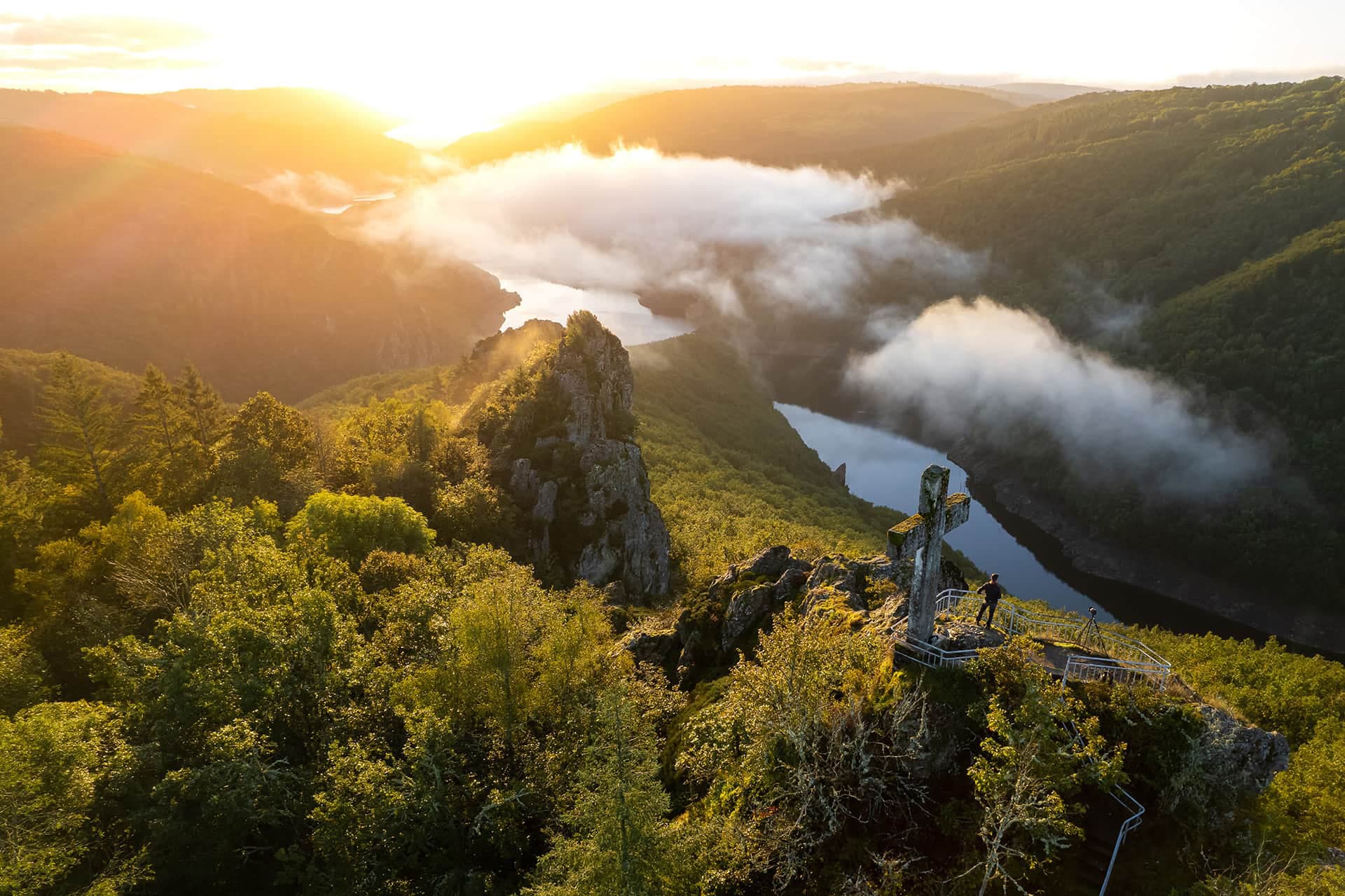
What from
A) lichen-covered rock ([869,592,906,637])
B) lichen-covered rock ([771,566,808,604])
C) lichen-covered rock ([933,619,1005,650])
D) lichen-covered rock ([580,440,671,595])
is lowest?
lichen-covered rock ([580,440,671,595])

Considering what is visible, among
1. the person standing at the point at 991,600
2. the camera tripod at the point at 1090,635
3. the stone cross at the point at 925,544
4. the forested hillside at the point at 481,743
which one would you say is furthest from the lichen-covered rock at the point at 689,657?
the camera tripod at the point at 1090,635

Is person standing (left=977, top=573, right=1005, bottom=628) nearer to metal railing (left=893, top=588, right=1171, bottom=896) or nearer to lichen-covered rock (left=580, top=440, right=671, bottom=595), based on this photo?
metal railing (left=893, top=588, right=1171, bottom=896)

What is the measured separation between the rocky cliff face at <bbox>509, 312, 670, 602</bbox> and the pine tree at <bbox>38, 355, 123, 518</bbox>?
95.0 ft

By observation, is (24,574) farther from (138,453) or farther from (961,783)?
(961,783)

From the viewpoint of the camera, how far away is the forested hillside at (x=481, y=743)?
61.2ft

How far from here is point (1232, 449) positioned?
16525 centimetres

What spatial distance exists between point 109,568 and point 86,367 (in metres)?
118

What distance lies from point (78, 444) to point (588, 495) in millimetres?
36698

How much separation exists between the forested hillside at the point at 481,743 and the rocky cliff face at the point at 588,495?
51.9 ft

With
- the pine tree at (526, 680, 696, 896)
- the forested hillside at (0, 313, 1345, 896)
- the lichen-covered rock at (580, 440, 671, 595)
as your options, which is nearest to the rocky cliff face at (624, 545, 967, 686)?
the forested hillside at (0, 313, 1345, 896)

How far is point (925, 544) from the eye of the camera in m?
22.9

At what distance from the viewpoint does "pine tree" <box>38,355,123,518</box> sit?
44.8m

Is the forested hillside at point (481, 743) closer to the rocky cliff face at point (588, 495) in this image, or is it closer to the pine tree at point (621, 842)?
the pine tree at point (621, 842)

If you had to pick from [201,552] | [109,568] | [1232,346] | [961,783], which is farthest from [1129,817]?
[1232,346]
